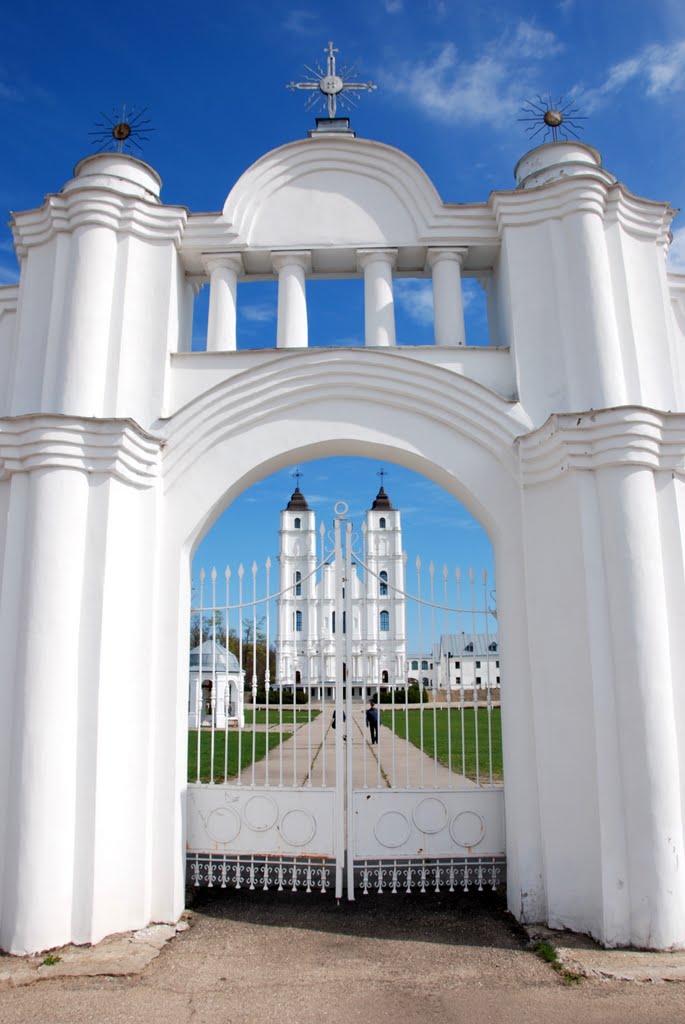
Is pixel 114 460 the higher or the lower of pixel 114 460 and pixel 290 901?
the higher

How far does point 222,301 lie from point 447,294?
192cm

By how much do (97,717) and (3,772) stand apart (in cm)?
72

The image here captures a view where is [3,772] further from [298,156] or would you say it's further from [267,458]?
[298,156]

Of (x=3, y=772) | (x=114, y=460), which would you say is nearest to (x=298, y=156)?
(x=114, y=460)

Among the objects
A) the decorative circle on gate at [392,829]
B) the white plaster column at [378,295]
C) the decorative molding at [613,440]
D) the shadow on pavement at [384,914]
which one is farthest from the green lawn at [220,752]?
the decorative molding at [613,440]

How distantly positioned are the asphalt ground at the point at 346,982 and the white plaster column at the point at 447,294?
14.8 feet

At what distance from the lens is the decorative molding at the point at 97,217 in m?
6.26

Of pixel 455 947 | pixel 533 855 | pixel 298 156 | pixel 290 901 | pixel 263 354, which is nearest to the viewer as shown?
pixel 455 947

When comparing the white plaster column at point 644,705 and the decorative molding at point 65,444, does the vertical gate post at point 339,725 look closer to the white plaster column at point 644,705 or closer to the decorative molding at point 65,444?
the decorative molding at point 65,444

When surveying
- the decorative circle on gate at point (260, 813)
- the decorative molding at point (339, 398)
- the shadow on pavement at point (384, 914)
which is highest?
the decorative molding at point (339, 398)

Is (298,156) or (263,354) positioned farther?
(298,156)

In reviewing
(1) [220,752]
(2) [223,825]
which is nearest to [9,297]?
(2) [223,825]

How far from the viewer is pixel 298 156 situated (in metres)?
6.82

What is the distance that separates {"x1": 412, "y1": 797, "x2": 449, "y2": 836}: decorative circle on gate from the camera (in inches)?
227
